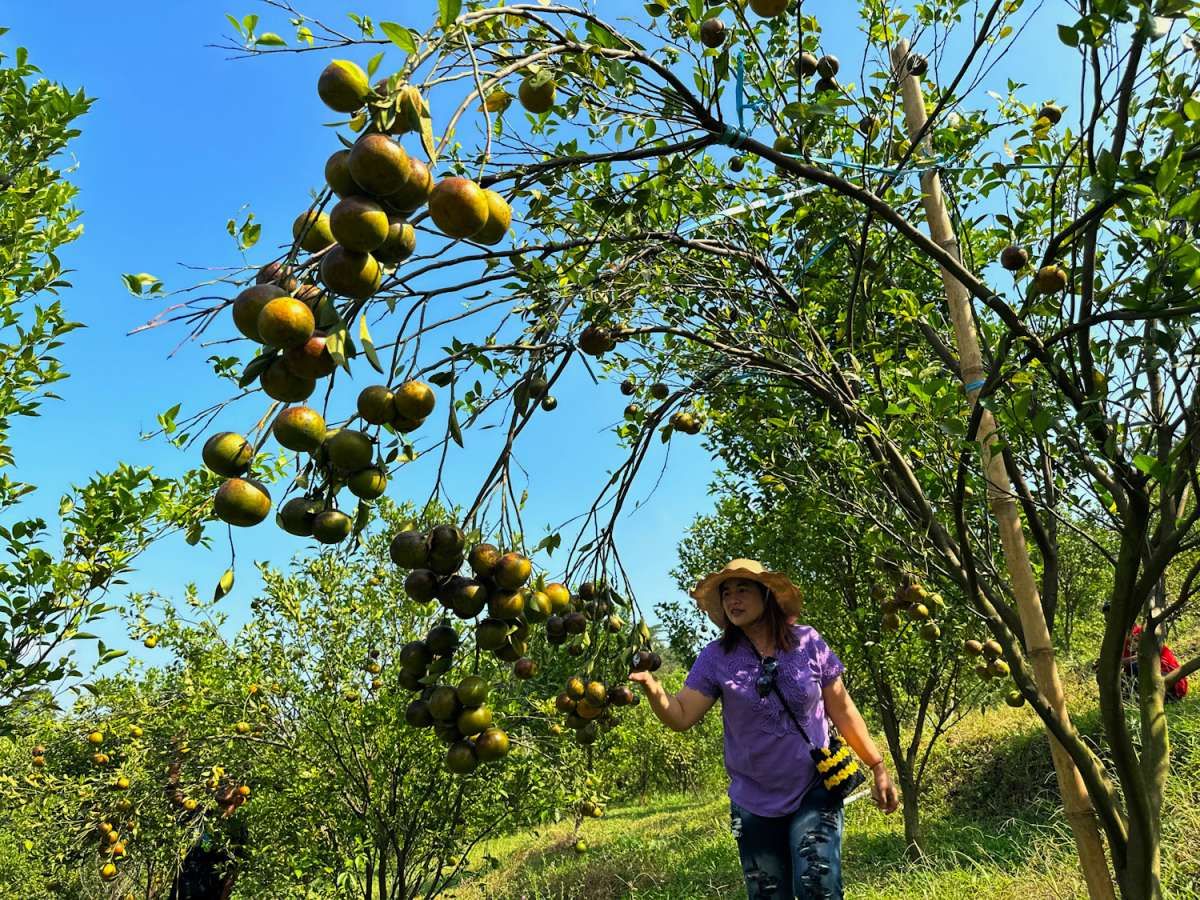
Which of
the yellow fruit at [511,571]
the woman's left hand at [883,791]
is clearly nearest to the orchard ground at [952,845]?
the woman's left hand at [883,791]

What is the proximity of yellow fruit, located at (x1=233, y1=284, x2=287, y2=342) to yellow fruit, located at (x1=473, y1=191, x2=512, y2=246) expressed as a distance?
0.27 m

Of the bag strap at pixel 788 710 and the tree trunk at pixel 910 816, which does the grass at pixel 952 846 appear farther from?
the bag strap at pixel 788 710

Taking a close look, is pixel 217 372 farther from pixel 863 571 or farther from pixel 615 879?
pixel 615 879

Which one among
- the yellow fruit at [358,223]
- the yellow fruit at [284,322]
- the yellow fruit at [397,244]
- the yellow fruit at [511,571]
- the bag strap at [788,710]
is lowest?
the bag strap at [788,710]

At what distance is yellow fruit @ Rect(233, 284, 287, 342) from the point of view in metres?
0.91

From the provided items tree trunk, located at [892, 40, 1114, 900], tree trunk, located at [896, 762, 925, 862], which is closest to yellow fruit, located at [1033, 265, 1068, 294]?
tree trunk, located at [892, 40, 1114, 900]

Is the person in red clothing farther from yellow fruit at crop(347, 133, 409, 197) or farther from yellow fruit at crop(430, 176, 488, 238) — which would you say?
yellow fruit at crop(347, 133, 409, 197)

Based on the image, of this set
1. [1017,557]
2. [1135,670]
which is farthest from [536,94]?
[1135,670]

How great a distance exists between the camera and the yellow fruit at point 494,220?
3.29ft

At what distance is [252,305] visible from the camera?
2.98 ft

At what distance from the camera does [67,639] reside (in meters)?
3.77

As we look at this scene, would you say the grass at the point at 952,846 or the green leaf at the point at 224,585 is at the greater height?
the green leaf at the point at 224,585

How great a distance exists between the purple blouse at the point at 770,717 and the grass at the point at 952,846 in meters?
2.77

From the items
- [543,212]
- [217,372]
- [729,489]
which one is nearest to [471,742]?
[217,372]
